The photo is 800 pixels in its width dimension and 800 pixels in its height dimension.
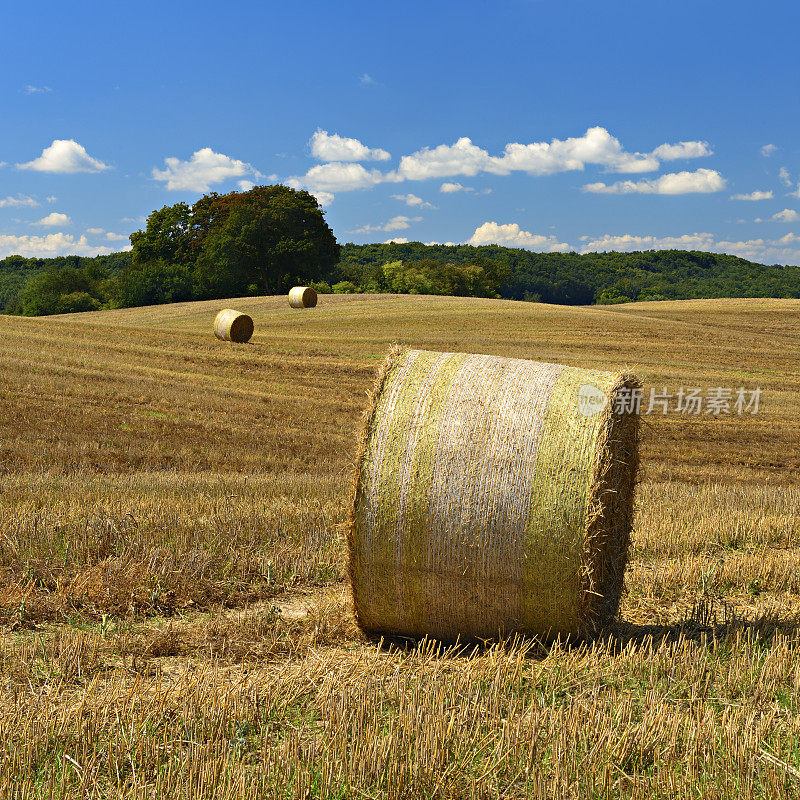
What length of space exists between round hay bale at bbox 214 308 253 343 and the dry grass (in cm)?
1584

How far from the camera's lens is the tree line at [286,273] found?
61562 mm

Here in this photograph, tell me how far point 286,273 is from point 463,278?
58.3 feet

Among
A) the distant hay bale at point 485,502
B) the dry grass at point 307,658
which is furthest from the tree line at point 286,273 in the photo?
the distant hay bale at point 485,502

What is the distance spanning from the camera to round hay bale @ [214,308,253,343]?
2866 centimetres

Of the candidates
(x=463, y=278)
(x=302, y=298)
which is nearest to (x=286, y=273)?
(x=463, y=278)

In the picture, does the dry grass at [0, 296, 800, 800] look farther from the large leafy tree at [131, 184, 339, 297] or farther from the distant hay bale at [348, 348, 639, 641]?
the large leafy tree at [131, 184, 339, 297]

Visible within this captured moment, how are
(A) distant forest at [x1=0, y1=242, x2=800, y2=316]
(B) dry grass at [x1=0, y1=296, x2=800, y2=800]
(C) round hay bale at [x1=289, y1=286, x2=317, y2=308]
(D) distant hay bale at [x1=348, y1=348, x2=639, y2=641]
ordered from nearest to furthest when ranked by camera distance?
(B) dry grass at [x1=0, y1=296, x2=800, y2=800] → (D) distant hay bale at [x1=348, y1=348, x2=639, y2=641] → (C) round hay bale at [x1=289, y1=286, x2=317, y2=308] → (A) distant forest at [x1=0, y1=242, x2=800, y2=316]

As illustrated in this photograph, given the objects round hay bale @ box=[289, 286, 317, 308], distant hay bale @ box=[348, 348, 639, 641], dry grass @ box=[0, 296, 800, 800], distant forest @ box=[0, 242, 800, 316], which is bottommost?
dry grass @ box=[0, 296, 800, 800]

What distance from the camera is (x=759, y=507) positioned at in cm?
895

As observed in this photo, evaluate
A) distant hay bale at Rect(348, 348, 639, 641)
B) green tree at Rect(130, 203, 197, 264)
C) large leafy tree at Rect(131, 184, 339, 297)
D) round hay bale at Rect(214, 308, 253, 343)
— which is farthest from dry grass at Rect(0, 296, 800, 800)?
green tree at Rect(130, 203, 197, 264)

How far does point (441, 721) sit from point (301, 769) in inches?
28.3

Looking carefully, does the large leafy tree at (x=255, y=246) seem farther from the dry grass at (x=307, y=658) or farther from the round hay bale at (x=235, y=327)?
the dry grass at (x=307, y=658)

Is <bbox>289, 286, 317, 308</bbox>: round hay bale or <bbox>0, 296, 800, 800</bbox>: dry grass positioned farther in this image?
<bbox>289, 286, 317, 308</bbox>: round hay bale

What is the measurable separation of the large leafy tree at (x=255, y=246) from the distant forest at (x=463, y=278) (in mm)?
893
